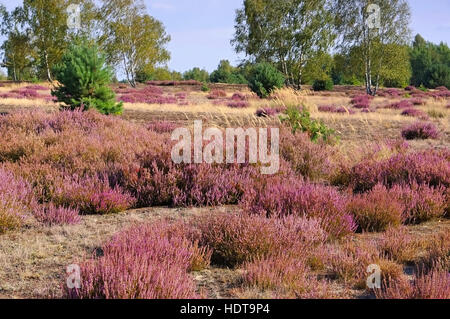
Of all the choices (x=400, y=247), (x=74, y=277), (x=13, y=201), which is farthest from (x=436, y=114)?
(x=74, y=277)

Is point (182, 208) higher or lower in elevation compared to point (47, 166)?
lower

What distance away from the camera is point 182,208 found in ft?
15.6

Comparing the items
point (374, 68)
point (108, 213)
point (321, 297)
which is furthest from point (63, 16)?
point (321, 297)

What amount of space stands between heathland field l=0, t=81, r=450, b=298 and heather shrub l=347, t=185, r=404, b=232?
14 millimetres

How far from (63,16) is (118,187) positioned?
3829cm

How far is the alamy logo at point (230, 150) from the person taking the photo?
5.39 m

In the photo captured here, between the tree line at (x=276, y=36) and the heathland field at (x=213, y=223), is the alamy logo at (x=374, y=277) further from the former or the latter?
the tree line at (x=276, y=36)

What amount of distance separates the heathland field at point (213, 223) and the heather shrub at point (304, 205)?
0.02 metres

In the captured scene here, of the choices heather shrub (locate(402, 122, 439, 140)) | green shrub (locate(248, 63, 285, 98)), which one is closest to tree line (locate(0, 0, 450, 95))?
green shrub (locate(248, 63, 285, 98))

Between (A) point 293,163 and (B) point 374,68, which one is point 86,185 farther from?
(B) point 374,68

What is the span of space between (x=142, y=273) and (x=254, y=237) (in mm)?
1049

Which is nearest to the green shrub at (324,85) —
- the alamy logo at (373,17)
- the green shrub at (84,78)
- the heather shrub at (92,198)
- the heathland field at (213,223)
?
the alamy logo at (373,17)

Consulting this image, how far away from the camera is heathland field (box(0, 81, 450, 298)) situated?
2.65 metres

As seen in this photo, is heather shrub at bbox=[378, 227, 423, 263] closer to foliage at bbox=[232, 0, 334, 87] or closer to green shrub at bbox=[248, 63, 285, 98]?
green shrub at bbox=[248, 63, 285, 98]
